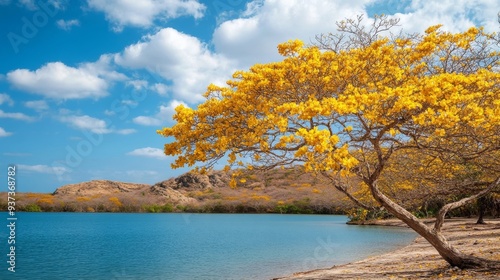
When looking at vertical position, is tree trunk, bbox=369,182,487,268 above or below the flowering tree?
below

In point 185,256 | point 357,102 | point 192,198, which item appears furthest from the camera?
point 192,198

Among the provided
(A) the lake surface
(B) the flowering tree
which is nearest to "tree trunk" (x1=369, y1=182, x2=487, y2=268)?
(B) the flowering tree

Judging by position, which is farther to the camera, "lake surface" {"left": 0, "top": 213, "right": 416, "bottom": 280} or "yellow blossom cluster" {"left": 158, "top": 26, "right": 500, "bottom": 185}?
"lake surface" {"left": 0, "top": 213, "right": 416, "bottom": 280}

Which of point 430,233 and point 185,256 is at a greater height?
point 430,233

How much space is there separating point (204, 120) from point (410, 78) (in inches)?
202

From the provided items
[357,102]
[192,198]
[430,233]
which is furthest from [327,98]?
[192,198]

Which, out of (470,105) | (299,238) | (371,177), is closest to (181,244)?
(299,238)

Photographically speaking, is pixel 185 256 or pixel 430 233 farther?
pixel 185 256

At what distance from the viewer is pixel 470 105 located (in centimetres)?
884

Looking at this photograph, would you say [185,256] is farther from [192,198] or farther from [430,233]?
[192,198]

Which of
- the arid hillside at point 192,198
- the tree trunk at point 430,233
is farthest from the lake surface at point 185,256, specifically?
the arid hillside at point 192,198

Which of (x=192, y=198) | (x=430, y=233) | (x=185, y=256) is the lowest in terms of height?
(x=185, y=256)

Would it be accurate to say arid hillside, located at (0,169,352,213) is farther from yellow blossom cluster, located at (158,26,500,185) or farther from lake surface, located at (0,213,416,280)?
yellow blossom cluster, located at (158,26,500,185)

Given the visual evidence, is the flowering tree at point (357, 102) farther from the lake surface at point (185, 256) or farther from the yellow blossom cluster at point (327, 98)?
the lake surface at point (185, 256)
